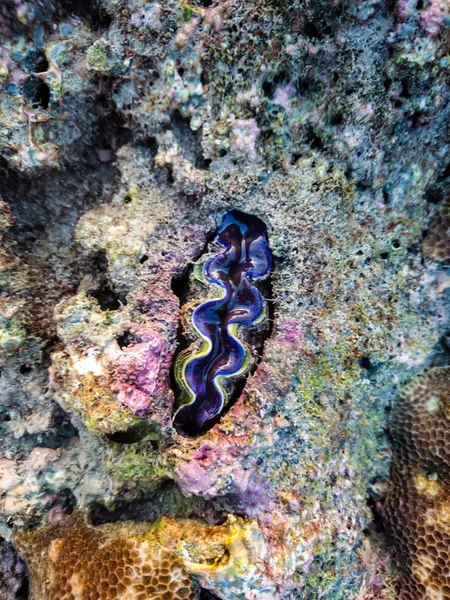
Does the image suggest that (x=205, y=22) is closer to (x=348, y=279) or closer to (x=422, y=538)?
(x=348, y=279)

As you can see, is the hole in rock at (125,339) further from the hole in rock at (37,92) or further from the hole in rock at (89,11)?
the hole in rock at (89,11)

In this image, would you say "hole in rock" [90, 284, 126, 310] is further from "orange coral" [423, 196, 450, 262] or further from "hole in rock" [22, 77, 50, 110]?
"orange coral" [423, 196, 450, 262]

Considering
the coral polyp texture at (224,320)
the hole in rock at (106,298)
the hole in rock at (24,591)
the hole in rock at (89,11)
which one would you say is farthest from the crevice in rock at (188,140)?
the hole in rock at (24,591)

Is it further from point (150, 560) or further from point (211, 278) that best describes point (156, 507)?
point (211, 278)

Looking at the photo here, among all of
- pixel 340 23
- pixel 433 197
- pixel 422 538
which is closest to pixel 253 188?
pixel 340 23

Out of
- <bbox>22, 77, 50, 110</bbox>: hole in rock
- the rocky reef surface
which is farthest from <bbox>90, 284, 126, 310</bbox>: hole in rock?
<bbox>22, 77, 50, 110</bbox>: hole in rock

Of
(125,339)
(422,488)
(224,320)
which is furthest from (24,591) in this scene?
(422,488)
